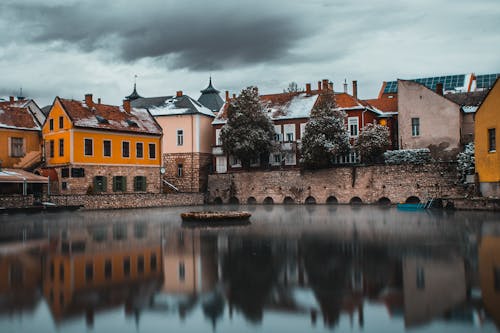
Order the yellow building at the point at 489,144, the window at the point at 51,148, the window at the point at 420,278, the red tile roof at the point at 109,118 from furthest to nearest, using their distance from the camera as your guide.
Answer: the window at the point at 51,148 → the red tile roof at the point at 109,118 → the yellow building at the point at 489,144 → the window at the point at 420,278

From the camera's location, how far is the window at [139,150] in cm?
4425

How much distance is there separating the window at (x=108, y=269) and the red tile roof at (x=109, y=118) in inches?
1138

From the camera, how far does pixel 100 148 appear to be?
4138 centimetres

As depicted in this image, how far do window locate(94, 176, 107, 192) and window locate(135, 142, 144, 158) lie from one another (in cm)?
402

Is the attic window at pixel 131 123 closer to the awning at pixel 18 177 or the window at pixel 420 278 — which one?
the awning at pixel 18 177

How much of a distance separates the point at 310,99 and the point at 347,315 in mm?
45045

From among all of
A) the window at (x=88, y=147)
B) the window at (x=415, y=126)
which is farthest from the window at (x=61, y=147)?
the window at (x=415, y=126)

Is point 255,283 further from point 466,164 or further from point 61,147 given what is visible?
point 61,147

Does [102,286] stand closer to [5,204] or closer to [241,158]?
[5,204]

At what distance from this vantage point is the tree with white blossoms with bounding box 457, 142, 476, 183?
36.6 meters

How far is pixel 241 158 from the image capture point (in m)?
48.9

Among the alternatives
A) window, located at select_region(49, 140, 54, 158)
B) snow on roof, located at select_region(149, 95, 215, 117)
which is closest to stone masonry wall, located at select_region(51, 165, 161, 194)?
window, located at select_region(49, 140, 54, 158)

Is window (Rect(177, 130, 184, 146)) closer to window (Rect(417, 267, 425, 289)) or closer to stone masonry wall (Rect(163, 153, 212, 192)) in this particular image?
stone masonry wall (Rect(163, 153, 212, 192))

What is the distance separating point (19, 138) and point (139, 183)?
9.58m
